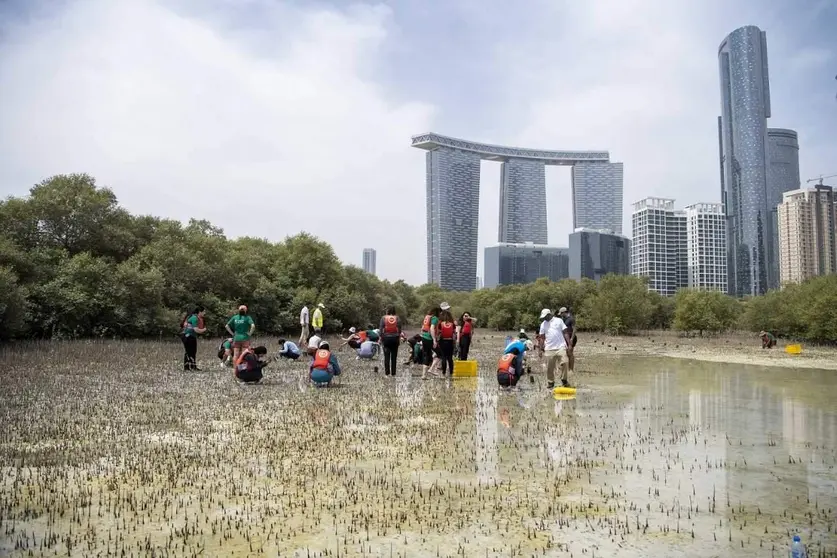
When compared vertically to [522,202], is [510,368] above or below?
below

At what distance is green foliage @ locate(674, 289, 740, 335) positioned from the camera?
49.4 meters

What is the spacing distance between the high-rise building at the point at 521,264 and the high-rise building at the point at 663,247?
23.9 meters

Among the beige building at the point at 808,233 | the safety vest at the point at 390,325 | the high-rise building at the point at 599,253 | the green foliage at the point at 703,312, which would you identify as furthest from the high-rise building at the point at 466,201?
the safety vest at the point at 390,325

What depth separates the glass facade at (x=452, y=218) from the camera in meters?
158

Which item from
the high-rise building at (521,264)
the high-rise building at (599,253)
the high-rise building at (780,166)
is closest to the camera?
the high-rise building at (780,166)

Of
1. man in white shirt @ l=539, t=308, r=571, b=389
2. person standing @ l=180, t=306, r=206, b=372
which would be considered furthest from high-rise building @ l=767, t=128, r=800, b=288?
person standing @ l=180, t=306, r=206, b=372

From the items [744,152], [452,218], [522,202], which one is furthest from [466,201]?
[744,152]

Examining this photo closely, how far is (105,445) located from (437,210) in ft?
508

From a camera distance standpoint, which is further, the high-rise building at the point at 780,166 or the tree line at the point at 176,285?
the high-rise building at the point at 780,166

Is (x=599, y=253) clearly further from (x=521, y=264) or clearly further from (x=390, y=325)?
(x=390, y=325)

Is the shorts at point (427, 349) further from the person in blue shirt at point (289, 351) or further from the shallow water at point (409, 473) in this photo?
the person in blue shirt at point (289, 351)

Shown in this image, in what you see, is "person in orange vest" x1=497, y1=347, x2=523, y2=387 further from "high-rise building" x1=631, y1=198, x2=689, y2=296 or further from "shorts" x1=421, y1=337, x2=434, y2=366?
"high-rise building" x1=631, y1=198, x2=689, y2=296

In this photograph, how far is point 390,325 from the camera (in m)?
15.3

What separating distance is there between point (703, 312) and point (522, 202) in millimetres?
141840
